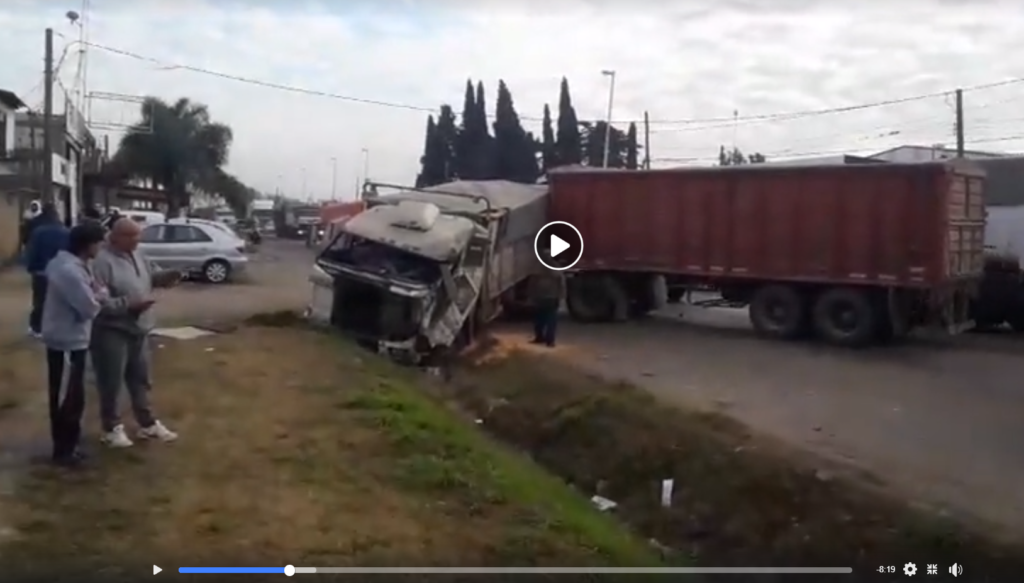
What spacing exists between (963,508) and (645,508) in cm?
214

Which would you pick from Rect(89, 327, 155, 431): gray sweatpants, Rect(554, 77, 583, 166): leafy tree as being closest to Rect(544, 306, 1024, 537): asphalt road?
Rect(89, 327, 155, 431): gray sweatpants

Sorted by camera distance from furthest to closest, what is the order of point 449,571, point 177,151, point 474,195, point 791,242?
point 177,151, point 791,242, point 474,195, point 449,571

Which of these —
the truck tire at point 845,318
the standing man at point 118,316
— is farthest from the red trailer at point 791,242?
the standing man at point 118,316

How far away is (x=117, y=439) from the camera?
24.6 ft

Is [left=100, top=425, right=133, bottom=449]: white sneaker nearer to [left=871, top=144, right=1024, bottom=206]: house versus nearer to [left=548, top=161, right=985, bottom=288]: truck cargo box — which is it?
[left=548, top=161, right=985, bottom=288]: truck cargo box

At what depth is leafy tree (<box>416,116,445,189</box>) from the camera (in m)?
30.5

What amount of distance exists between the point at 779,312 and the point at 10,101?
32.5 m

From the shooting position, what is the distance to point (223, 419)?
884 centimetres

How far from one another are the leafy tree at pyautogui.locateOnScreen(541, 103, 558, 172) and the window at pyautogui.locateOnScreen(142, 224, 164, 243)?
45.5 feet

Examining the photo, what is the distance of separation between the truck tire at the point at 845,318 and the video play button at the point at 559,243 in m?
4.35

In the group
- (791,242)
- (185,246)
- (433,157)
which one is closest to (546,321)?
(791,242)

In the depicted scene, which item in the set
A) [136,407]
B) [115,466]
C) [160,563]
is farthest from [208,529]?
[136,407]

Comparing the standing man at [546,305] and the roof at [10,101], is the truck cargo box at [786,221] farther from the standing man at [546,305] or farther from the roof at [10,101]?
the roof at [10,101]

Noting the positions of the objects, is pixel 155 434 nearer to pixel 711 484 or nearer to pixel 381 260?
pixel 711 484
